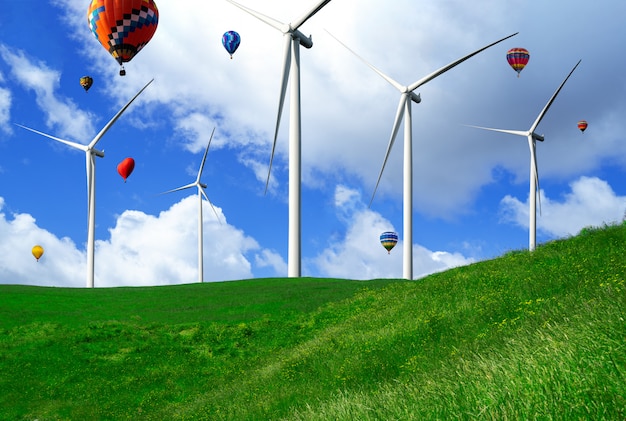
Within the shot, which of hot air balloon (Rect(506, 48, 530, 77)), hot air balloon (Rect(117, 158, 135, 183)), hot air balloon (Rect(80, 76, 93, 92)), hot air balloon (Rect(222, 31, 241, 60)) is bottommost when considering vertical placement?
hot air balloon (Rect(117, 158, 135, 183))

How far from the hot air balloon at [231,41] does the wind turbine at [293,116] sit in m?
21.2

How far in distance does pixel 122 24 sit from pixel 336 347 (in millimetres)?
33805

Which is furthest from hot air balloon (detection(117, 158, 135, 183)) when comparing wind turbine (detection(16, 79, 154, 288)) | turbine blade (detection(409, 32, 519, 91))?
turbine blade (detection(409, 32, 519, 91))

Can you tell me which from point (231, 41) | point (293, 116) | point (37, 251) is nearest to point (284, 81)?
point (293, 116)

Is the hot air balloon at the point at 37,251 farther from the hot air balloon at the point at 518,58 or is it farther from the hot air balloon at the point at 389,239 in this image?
the hot air balloon at the point at 518,58

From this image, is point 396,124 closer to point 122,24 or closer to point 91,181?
point 122,24

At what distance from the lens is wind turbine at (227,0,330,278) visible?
153ft

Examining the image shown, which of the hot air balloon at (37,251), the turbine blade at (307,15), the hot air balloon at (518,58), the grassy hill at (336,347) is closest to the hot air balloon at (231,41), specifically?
the turbine blade at (307,15)

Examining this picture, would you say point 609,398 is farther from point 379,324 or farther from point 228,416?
point 379,324

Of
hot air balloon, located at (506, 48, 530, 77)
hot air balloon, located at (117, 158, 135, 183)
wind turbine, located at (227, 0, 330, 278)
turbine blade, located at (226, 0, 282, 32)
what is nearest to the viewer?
wind turbine, located at (227, 0, 330, 278)

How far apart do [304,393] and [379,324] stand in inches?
272

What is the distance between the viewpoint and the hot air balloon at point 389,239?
268 ft

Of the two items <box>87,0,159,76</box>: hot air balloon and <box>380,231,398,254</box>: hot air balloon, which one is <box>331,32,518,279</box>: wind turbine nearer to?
<box>87,0,159,76</box>: hot air balloon

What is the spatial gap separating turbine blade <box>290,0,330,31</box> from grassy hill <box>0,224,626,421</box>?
21.6m
